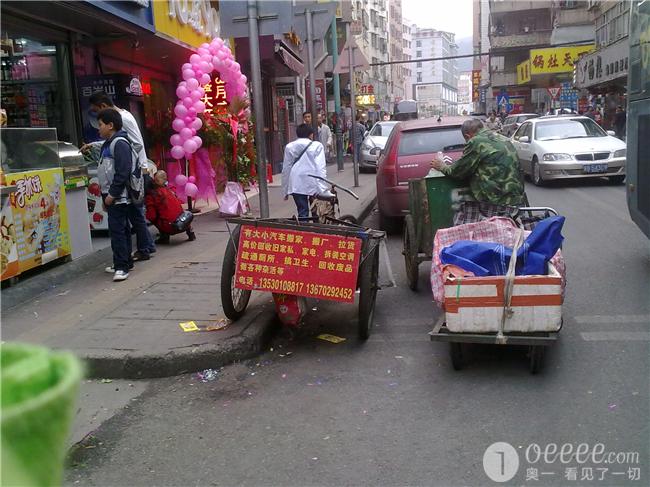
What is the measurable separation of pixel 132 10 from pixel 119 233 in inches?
158

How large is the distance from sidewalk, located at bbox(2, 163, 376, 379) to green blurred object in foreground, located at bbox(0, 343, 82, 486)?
3290 mm

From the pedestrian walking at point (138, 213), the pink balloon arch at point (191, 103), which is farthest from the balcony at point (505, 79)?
the pedestrian walking at point (138, 213)

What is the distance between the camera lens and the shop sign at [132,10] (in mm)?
7796

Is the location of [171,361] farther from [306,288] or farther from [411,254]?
[411,254]

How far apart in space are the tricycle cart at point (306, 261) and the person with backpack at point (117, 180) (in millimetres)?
2170

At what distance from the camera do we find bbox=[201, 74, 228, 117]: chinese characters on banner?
35.5 ft

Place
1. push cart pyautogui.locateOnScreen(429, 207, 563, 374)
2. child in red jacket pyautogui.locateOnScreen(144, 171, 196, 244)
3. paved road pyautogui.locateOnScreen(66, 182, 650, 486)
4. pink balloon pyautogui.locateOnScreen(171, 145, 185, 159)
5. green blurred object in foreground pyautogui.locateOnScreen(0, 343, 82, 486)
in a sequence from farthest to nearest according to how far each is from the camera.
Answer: pink balloon pyautogui.locateOnScreen(171, 145, 185, 159)
child in red jacket pyautogui.locateOnScreen(144, 171, 196, 244)
push cart pyautogui.locateOnScreen(429, 207, 563, 374)
paved road pyautogui.locateOnScreen(66, 182, 650, 486)
green blurred object in foreground pyautogui.locateOnScreen(0, 343, 82, 486)

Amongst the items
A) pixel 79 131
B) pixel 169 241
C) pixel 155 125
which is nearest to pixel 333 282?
pixel 169 241

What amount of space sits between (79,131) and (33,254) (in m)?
3.65

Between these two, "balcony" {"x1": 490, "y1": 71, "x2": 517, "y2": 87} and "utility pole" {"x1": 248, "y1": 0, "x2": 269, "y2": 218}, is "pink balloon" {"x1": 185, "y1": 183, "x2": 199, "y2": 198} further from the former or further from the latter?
"balcony" {"x1": 490, "y1": 71, "x2": 517, "y2": 87}

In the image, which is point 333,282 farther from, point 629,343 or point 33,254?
point 33,254

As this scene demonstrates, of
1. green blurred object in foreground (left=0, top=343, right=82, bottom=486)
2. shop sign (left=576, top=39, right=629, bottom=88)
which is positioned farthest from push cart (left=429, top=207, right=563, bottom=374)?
shop sign (left=576, top=39, right=629, bottom=88)

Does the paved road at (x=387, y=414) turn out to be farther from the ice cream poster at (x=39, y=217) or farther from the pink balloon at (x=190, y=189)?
the pink balloon at (x=190, y=189)

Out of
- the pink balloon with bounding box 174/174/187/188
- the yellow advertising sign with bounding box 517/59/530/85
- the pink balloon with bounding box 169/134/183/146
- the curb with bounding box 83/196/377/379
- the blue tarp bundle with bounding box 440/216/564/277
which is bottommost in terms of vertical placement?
the curb with bounding box 83/196/377/379
